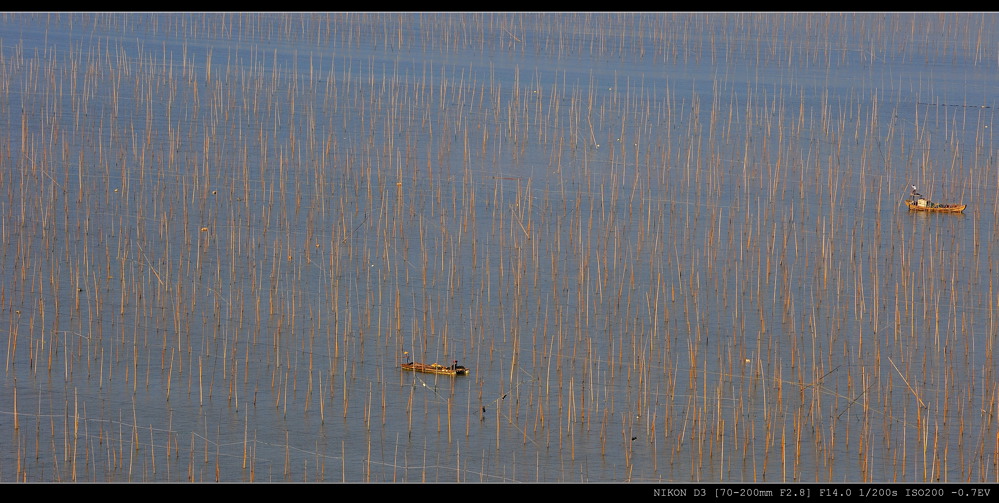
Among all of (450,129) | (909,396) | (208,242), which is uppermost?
(450,129)

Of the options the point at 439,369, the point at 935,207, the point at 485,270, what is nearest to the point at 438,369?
the point at 439,369

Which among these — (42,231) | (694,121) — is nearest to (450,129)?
(694,121)

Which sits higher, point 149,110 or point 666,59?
point 666,59

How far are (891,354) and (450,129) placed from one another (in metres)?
8.24

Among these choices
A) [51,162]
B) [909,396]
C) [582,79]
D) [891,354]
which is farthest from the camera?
[582,79]

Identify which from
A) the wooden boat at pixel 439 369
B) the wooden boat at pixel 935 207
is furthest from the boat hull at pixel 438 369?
the wooden boat at pixel 935 207

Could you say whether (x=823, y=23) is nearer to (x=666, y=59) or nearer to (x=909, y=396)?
(x=666, y=59)

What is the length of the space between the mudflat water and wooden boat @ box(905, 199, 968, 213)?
0.31 meters

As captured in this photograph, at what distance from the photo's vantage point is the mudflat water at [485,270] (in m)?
10.9

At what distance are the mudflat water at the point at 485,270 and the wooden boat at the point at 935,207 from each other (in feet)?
1.01

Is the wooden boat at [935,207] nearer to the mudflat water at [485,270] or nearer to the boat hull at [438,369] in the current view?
the mudflat water at [485,270]

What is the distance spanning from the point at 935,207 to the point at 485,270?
5413 mm

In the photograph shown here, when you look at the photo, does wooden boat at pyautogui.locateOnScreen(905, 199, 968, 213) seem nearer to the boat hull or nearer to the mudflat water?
the mudflat water

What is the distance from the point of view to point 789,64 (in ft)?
85.1
